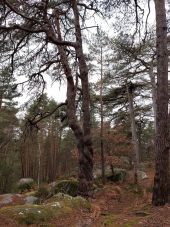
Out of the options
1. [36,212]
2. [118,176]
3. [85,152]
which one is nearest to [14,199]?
[85,152]

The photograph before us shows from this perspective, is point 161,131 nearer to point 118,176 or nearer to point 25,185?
point 118,176

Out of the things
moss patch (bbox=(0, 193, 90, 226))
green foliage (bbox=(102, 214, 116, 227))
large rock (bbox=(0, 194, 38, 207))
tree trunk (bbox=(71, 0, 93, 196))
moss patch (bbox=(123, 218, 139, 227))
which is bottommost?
large rock (bbox=(0, 194, 38, 207))

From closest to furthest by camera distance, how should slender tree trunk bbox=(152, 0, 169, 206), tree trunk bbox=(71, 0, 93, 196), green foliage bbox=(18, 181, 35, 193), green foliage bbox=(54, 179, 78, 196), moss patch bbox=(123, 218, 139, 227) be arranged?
moss patch bbox=(123, 218, 139, 227)
slender tree trunk bbox=(152, 0, 169, 206)
tree trunk bbox=(71, 0, 93, 196)
green foliage bbox=(54, 179, 78, 196)
green foliage bbox=(18, 181, 35, 193)

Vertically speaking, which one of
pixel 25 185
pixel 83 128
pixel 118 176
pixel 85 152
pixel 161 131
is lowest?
pixel 25 185

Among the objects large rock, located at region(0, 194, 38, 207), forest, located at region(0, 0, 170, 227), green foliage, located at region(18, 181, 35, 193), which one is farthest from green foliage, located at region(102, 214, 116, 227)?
green foliage, located at region(18, 181, 35, 193)

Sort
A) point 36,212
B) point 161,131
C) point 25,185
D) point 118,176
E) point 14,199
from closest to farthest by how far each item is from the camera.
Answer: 1. point 36,212
2. point 161,131
3. point 14,199
4. point 25,185
5. point 118,176

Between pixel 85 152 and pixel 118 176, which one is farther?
pixel 118 176

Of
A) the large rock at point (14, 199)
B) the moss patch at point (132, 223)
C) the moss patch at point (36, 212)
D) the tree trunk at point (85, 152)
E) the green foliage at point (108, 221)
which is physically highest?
the tree trunk at point (85, 152)

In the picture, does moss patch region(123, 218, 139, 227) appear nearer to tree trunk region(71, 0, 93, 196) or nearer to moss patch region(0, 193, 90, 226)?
moss patch region(0, 193, 90, 226)

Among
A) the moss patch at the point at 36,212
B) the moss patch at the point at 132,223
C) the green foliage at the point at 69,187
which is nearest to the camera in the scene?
the moss patch at the point at 36,212

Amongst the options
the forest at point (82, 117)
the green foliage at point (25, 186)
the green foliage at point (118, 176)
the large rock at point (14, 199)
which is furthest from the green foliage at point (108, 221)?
the green foliage at point (118, 176)

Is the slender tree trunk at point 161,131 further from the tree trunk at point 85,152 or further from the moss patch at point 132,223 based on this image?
the tree trunk at point 85,152

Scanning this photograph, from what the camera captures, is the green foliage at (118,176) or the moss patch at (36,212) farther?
the green foliage at (118,176)

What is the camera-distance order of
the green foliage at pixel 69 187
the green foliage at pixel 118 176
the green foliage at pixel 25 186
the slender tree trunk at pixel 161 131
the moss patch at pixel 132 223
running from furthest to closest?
the green foliage at pixel 118 176, the green foliage at pixel 25 186, the green foliage at pixel 69 187, the slender tree trunk at pixel 161 131, the moss patch at pixel 132 223
